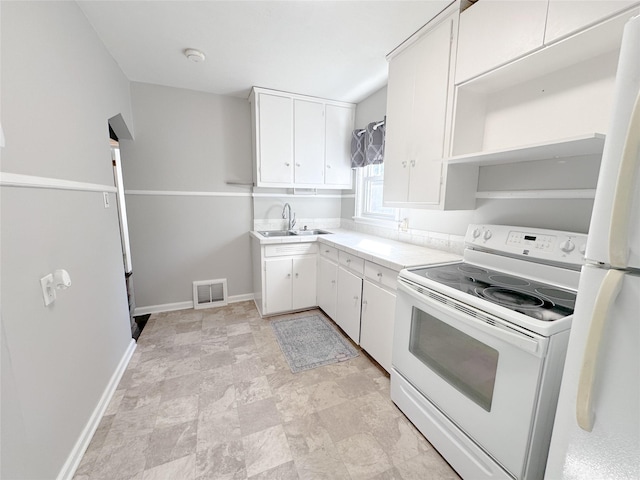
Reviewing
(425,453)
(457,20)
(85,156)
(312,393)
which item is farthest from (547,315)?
(85,156)

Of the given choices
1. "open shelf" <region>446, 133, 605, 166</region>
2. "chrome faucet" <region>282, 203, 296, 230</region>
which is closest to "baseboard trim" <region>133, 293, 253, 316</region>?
"chrome faucet" <region>282, 203, 296, 230</region>

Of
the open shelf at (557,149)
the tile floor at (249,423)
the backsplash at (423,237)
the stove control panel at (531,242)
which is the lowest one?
the tile floor at (249,423)

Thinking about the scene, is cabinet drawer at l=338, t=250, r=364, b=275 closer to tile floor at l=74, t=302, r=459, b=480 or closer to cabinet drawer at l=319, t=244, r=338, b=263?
cabinet drawer at l=319, t=244, r=338, b=263

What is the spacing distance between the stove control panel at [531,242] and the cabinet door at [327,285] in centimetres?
126

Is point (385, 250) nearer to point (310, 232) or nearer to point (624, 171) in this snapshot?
point (310, 232)

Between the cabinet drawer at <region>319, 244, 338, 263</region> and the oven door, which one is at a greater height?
the cabinet drawer at <region>319, 244, 338, 263</region>

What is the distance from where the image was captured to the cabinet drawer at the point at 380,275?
5.81 ft

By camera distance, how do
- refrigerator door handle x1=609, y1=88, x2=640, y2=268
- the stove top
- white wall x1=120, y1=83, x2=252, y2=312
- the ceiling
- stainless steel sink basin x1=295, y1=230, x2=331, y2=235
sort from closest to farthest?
A: refrigerator door handle x1=609, y1=88, x2=640, y2=268 → the stove top → the ceiling → white wall x1=120, y1=83, x2=252, y2=312 → stainless steel sink basin x1=295, y1=230, x2=331, y2=235

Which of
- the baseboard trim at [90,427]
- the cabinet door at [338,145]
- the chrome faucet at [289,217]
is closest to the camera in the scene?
the baseboard trim at [90,427]

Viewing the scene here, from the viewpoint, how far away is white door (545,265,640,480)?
0.60 m

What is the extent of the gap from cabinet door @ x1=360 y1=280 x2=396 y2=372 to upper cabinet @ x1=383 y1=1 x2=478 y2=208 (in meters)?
0.74

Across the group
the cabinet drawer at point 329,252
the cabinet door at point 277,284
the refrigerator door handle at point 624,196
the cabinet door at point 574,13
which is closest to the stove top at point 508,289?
the refrigerator door handle at point 624,196

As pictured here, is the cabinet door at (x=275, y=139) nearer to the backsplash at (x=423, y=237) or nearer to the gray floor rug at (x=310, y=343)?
the backsplash at (x=423, y=237)

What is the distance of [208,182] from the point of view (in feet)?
9.87
